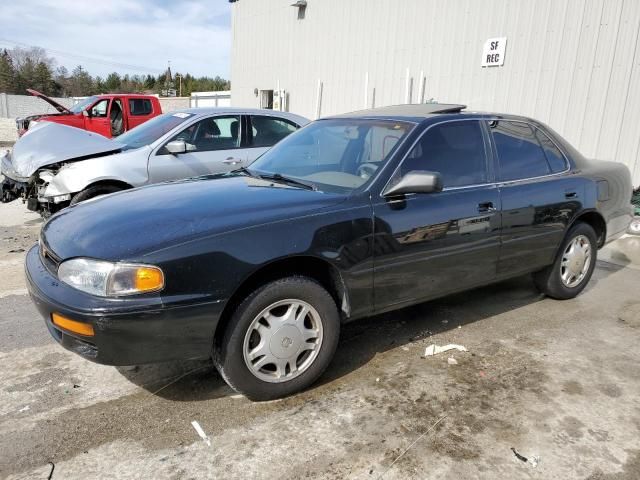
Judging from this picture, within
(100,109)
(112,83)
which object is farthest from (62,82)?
(100,109)

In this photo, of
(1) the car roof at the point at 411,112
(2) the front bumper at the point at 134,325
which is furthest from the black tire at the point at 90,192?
(2) the front bumper at the point at 134,325

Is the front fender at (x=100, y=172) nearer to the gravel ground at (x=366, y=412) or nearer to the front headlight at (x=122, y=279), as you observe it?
the gravel ground at (x=366, y=412)

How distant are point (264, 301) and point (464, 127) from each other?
206cm

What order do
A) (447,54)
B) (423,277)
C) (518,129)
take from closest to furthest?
(423,277) < (518,129) < (447,54)

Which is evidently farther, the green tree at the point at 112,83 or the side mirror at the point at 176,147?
the green tree at the point at 112,83

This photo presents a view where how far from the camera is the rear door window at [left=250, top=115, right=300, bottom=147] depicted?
22.2ft

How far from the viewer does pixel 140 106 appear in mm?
13766

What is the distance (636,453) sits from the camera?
2.58 meters

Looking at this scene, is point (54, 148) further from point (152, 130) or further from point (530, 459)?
point (530, 459)

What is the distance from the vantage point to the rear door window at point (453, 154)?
3.46 m

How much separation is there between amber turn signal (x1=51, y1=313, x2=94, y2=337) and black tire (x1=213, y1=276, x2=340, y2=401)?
2.14 ft

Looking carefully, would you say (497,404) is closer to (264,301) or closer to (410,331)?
(410,331)

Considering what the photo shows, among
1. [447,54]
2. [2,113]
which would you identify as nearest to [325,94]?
[447,54]

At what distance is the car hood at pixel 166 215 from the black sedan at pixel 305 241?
1cm
